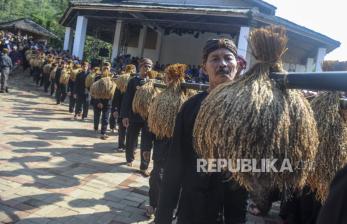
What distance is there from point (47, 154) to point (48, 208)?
309cm

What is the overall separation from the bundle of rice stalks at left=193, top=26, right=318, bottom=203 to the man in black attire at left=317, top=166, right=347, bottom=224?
0.33 metres

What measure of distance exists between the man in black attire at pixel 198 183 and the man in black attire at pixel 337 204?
1.15 metres

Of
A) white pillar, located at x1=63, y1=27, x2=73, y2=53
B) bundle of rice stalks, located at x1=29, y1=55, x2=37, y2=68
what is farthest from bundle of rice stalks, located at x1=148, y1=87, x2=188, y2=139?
white pillar, located at x1=63, y1=27, x2=73, y2=53

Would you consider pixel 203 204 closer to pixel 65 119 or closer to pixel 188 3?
pixel 65 119

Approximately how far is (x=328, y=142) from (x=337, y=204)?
1.34 m

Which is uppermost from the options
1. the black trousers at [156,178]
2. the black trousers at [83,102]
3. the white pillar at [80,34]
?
the white pillar at [80,34]

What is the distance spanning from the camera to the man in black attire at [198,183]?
2447 millimetres

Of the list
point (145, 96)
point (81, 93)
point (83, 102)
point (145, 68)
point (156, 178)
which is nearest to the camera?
point (156, 178)

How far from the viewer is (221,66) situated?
2602 mm

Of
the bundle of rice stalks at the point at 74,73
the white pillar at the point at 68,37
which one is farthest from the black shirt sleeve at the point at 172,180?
the white pillar at the point at 68,37

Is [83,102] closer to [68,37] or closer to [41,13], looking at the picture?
[68,37]

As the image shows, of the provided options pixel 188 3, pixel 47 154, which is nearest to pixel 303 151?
pixel 47 154

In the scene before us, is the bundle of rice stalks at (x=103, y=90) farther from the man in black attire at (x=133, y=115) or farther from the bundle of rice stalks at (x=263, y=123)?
the bundle of rice stalks at (x=263, y=123)

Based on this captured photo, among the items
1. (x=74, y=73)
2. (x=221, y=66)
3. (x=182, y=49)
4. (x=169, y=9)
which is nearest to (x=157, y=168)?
(x=221, y=66)
